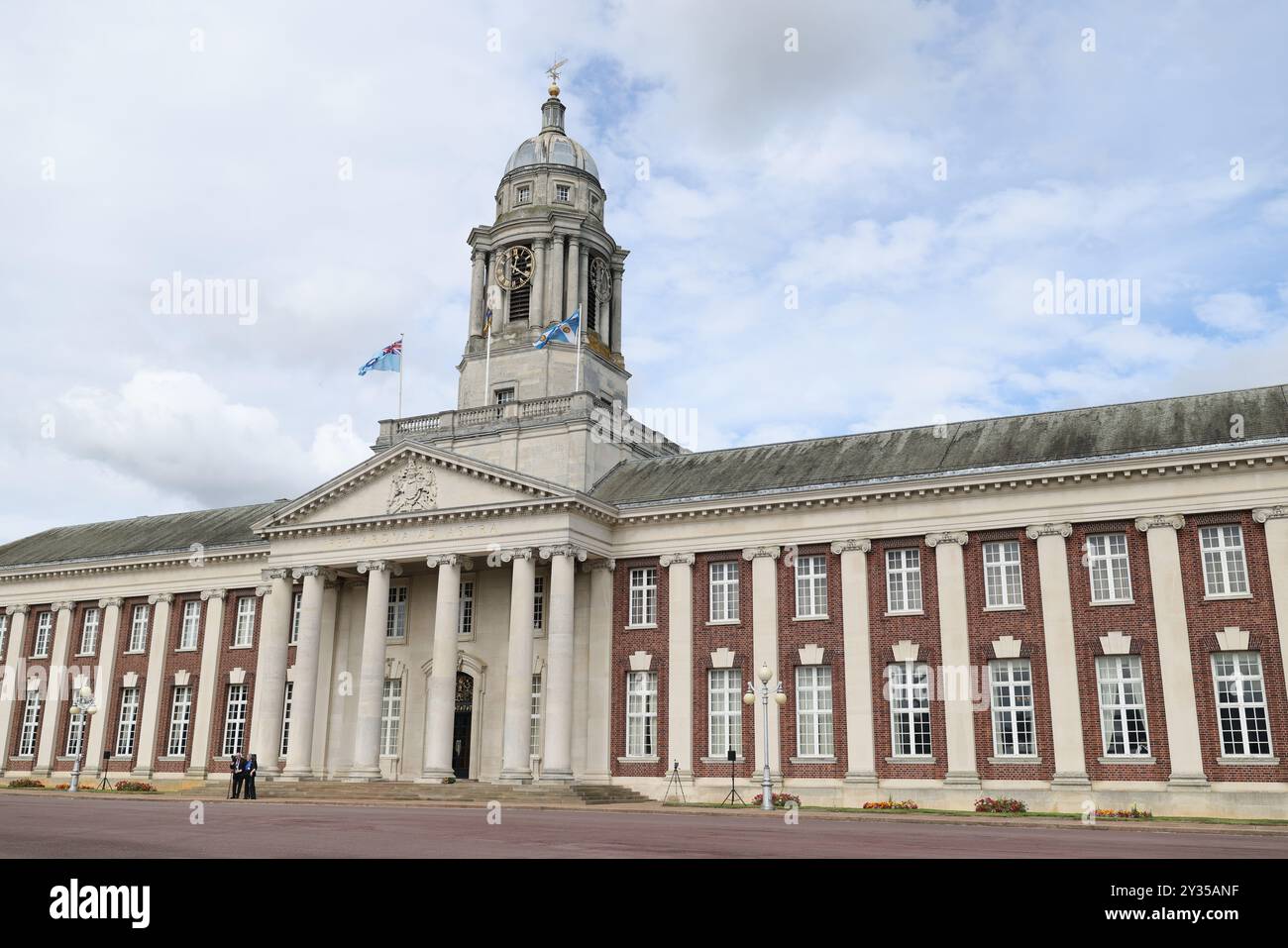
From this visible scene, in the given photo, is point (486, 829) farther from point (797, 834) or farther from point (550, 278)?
point (550, 278)

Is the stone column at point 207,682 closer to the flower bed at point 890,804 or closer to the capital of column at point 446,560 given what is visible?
the capital of column at point 446,560

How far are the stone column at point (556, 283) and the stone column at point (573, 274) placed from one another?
1.37 feet

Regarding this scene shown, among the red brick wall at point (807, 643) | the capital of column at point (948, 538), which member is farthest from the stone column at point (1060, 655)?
the red brick wall at point (807, 643)

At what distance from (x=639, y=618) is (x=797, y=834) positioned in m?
22.6

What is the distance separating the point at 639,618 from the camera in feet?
149

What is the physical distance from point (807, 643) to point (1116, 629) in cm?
1065

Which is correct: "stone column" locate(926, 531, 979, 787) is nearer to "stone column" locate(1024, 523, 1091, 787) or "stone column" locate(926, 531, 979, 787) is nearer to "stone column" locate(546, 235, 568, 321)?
"stone column" locate(1024, 523, 1091, 787)

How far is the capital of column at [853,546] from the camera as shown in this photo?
41500 mm

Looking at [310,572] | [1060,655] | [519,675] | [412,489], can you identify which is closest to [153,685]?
[310,572]

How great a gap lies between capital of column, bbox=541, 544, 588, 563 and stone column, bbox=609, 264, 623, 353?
18373mm

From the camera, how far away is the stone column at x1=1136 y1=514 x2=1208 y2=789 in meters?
35.1

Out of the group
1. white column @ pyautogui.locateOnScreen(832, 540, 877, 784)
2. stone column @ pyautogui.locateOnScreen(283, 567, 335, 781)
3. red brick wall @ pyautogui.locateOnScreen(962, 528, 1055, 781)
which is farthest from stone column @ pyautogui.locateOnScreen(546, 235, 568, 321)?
red brick wall @ pyautogui.locateOnScreen(962, 528, 1055, 781)

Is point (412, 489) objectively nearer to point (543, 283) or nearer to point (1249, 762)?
point (543, 283)
